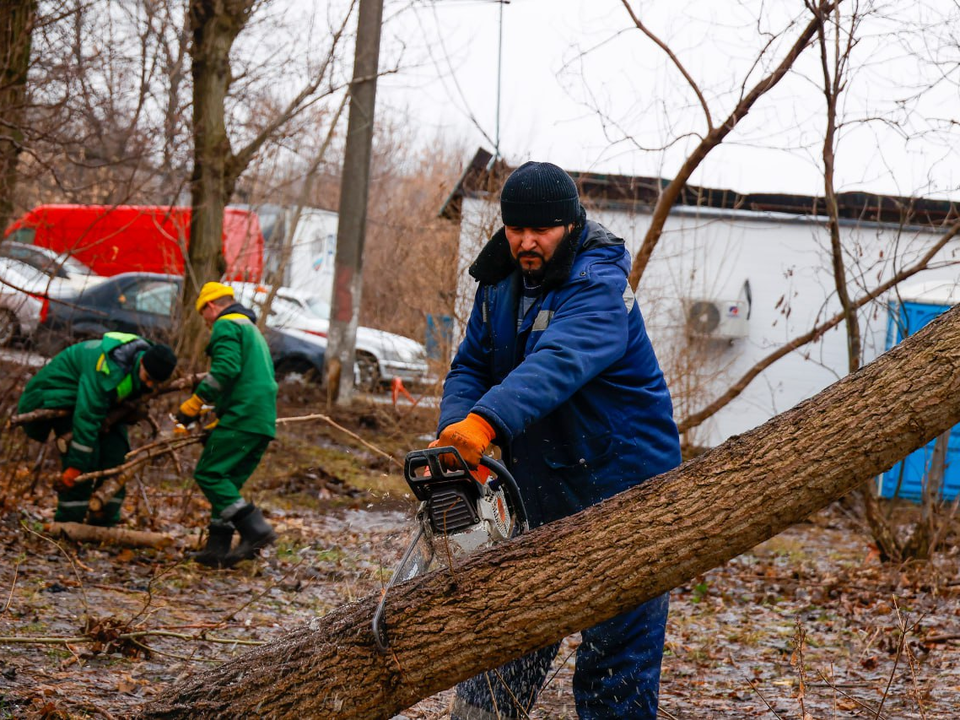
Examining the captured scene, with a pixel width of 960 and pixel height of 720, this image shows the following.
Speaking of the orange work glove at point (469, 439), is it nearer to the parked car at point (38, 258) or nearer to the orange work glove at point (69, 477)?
the orange work glove at point (69, 477)

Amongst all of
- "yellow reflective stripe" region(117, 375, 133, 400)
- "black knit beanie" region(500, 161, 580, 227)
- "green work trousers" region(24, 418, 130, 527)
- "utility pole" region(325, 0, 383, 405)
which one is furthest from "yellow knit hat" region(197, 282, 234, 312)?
"utility pole" region(325, 0, 383, 405)

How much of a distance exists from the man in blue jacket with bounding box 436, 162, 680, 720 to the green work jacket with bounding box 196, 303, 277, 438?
138 inches

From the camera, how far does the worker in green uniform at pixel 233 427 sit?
666 centimetres

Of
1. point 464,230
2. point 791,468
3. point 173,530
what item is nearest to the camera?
point 791,468

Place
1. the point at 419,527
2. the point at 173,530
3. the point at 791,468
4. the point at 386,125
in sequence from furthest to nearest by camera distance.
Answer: the point at 386,125
the point at 173,530
the point at 419,527
the point at 791,468

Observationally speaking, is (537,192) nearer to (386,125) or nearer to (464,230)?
(464,230)

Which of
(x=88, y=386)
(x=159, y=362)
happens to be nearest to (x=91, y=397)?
(x=88, y=386)

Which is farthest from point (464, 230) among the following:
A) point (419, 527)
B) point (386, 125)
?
point (386, 125)

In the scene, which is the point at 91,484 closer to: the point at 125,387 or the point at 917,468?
the point at 125,387

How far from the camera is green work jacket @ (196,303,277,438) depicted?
6711mm

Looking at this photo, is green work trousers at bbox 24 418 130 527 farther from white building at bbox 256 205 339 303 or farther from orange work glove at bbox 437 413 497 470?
white building at bbox 256 205 339 303

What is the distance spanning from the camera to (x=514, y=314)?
3410 mm

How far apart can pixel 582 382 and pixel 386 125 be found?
87.0ft

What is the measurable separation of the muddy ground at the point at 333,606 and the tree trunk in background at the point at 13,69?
5.82 feet
